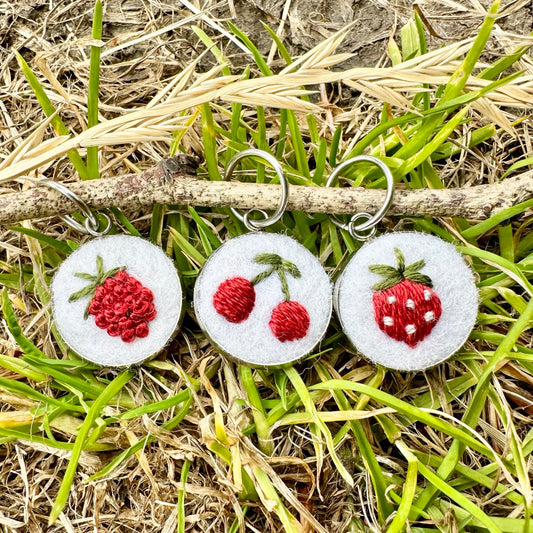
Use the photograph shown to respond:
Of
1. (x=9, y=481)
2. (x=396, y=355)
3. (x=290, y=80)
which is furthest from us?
(x=9, y=481)

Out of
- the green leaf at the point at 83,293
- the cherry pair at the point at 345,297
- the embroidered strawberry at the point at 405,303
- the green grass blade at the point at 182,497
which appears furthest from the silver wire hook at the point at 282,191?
the green grass blade at the point at 182,497

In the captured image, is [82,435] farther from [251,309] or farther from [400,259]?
[400,259]

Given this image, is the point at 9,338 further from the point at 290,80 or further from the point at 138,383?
the point at 290,80

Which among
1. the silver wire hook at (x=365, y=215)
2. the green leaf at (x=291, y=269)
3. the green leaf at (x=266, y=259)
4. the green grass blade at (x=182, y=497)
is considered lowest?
the green grass blade at (x=182, y=497)

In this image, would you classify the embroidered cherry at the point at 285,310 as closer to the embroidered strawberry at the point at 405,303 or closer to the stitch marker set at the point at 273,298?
the stitch marker set at the point at 273,298

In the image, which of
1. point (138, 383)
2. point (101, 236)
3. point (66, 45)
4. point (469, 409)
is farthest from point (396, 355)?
point (66, 45)

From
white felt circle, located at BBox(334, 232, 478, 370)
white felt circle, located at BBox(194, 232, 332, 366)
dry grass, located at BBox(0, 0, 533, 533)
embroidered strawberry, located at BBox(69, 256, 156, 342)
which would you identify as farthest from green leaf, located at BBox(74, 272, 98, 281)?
white felt circle, located at BBox(334, 232, 478, 370)

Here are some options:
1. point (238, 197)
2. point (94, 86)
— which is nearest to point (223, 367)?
point (238, 197)
